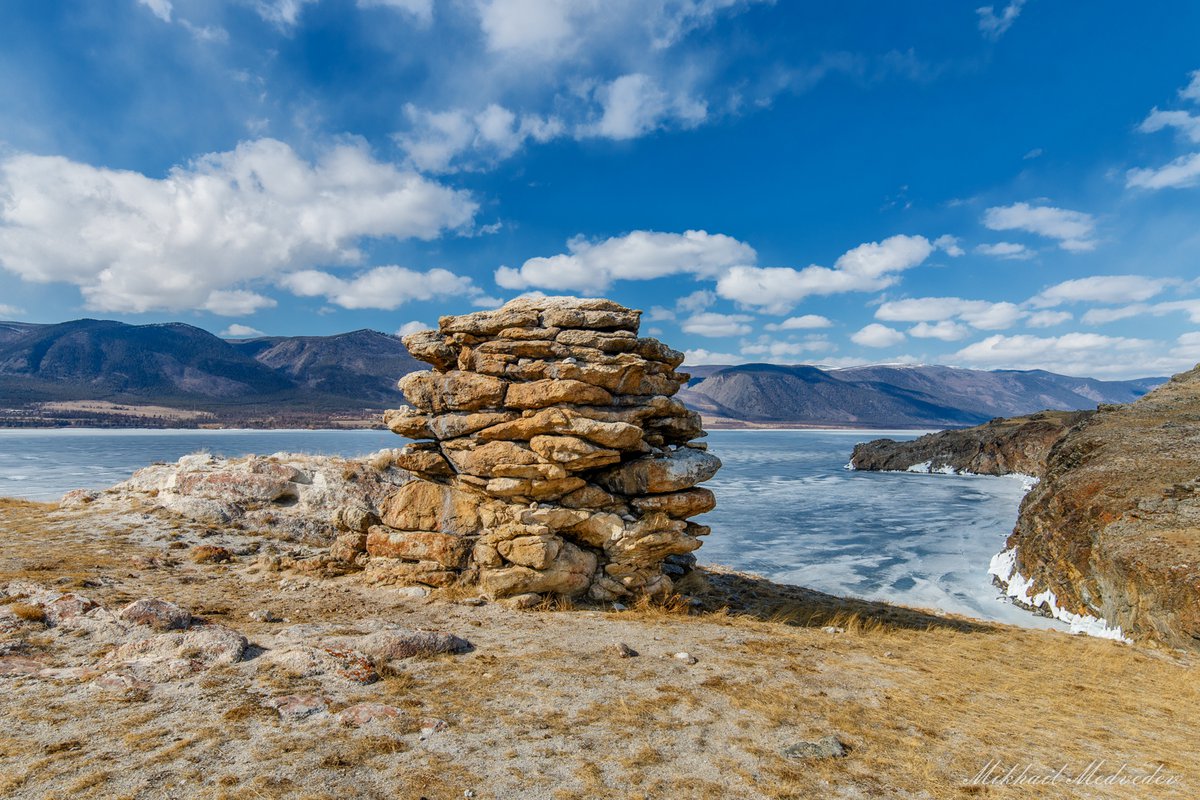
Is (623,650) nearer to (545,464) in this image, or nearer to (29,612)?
(545,464)

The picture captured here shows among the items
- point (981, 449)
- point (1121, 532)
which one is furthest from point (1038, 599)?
point (981, 449)

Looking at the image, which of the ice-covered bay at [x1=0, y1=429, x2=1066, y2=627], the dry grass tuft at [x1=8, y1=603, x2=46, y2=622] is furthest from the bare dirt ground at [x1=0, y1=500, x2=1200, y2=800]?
the ice-covered bay at [x1=0, y1=429, x2=1066, y2=627]

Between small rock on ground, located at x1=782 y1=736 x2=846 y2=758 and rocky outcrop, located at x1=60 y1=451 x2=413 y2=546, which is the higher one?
rocky outcrop, located at x1=60 y1=451 x2=413 y2=546

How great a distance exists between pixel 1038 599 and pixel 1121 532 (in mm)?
4741

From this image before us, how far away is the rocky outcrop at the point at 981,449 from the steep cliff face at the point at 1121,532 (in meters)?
44.5

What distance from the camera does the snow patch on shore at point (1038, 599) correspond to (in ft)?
55.7

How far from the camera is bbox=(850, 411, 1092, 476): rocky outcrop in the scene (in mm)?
71625

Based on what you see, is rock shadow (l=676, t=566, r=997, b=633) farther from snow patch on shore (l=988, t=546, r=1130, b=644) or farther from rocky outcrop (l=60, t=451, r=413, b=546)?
rocky outcrop (l=60, t=451, r=413, b=546)

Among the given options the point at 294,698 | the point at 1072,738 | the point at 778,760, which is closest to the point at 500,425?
the point at 294,698

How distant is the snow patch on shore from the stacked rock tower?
12808 millimetres

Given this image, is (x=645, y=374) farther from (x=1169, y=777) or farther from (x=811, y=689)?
(x=1169, y=777)

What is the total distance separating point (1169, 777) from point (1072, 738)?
38.0 inches

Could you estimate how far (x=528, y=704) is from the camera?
7.08m

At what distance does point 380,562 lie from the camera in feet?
41.9
